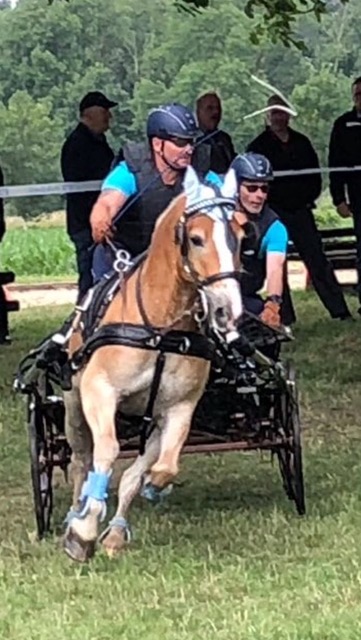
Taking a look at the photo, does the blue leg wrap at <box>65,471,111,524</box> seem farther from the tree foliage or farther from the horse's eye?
the tree foliage

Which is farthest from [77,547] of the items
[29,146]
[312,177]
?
[29,146]

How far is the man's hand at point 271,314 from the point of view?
7.41m

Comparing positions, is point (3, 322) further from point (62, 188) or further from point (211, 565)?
point (211, 565)

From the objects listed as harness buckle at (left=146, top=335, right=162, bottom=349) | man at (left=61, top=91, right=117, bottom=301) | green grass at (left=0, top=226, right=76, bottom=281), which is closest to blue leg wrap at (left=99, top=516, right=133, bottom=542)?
harness buckle at (left=146, top=335, right=162, bottom=349)

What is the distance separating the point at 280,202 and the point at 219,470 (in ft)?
22.7

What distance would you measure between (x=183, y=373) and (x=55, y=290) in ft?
53.7

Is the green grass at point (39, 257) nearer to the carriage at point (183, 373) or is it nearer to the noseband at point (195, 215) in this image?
the carriage at point (183, 373)

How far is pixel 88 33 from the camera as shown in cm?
4053

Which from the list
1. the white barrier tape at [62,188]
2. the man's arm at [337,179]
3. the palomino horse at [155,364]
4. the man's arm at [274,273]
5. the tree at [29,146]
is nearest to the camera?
the palomino horse at [155,364]

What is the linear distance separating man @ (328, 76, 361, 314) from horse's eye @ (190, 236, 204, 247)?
9422 millimetres

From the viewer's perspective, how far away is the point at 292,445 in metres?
7.18

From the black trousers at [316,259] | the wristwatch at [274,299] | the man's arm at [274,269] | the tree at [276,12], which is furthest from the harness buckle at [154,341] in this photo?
the black trousers at [316,259]

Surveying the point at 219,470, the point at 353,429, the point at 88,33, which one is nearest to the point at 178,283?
the point at 219,470

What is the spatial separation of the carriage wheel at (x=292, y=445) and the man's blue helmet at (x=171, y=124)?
4.06 ft
